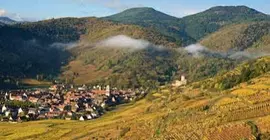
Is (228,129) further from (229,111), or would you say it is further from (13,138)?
(13,138)

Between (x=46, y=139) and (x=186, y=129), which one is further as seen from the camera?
(x=46, y=139)

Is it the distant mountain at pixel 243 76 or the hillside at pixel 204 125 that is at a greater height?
the distant mountain at pixel 243 76

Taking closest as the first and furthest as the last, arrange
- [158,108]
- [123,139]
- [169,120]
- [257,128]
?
[257,128] < [123,139] < [169,120] < [158,108]

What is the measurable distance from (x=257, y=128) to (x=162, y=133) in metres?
21.6

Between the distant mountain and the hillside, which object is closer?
the hillside

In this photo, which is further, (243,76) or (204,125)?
(243,76)

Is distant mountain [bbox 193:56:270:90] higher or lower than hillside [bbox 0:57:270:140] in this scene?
higher

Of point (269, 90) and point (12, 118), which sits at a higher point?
point (269, 90)

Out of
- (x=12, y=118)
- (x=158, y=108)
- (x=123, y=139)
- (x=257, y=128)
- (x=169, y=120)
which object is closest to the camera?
(x=257, y=128)

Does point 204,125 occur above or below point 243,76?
below

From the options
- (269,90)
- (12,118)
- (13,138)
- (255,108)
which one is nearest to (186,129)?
(255,108)

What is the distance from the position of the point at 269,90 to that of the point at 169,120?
79.1 feet

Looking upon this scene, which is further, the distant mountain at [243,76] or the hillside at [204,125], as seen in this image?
the distant mountain at [243,76]

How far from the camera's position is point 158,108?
486 feet
